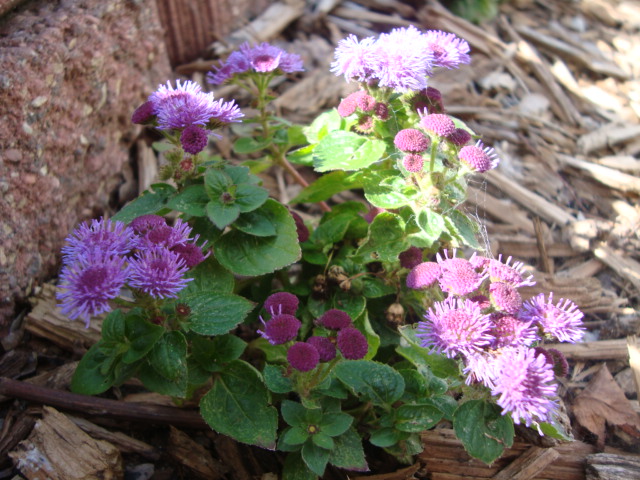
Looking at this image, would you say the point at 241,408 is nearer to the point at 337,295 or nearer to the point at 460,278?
the point at 337,295

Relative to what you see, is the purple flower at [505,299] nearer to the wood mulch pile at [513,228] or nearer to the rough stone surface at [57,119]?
the wood mulch pile at [513,228]

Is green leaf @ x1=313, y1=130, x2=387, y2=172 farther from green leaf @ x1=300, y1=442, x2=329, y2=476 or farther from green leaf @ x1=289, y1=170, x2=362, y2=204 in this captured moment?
green leaf @ x1=300, y1=442, x2=329, y2=476

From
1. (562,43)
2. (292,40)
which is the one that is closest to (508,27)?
(562,43)

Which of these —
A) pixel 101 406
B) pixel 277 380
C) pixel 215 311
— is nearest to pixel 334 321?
pixel 277 380

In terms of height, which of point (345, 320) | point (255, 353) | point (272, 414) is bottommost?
point (255, 353)

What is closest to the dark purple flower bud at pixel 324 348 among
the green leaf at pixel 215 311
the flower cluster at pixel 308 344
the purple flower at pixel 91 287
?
the flower cluster at pixel 308 344

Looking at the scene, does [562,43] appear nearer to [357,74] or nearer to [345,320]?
[357,74]
